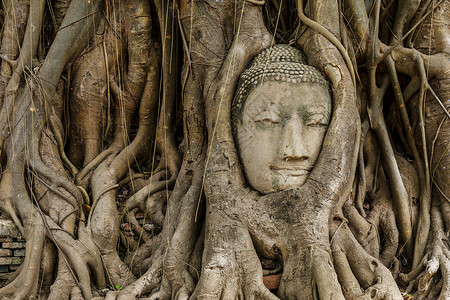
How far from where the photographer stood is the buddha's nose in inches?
123

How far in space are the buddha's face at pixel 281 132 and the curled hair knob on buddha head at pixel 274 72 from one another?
0.04 metres

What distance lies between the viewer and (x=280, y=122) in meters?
3.24

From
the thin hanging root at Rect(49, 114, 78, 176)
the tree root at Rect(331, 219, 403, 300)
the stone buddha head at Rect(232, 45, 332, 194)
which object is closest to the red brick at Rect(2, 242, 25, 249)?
the thin hanging root at Rect(49, 114, 78, 176)

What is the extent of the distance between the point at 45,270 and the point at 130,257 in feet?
1.86

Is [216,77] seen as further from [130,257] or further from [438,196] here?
[438,196]

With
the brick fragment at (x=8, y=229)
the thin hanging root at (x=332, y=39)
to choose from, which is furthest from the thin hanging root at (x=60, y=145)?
the thin hanging root at (x=332, y=39)

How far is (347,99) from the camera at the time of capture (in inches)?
128

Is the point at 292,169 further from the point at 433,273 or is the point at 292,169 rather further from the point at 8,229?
the point at 8,229

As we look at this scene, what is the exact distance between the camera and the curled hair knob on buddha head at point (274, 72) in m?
3.29

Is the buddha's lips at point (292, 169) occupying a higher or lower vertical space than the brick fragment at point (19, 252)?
higher

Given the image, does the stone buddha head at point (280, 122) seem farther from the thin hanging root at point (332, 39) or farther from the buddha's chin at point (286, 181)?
the thin hanging root at point (332, 39)

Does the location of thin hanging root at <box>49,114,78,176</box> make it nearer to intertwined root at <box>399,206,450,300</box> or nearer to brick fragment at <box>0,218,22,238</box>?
brick fragment at <box>0,218,22,238</box>

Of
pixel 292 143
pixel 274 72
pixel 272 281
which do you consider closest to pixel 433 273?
pixel 272 281

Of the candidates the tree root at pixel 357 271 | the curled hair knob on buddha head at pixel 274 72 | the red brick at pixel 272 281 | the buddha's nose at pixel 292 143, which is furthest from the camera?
the curled hair knob on buddha head at pixel 274 72
